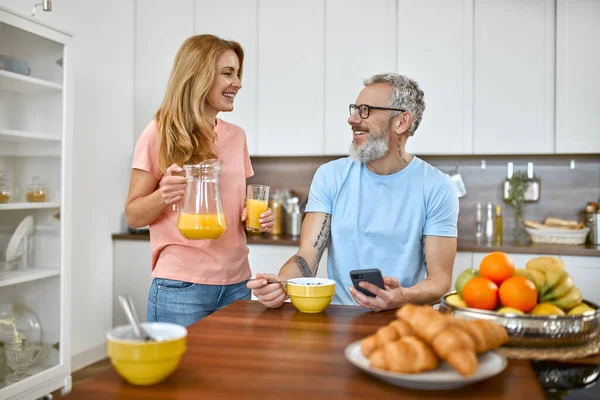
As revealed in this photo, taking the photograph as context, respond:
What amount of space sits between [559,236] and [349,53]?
1724mm

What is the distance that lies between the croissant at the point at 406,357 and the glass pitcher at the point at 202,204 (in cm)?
71

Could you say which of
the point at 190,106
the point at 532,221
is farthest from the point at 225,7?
the point at 532,221

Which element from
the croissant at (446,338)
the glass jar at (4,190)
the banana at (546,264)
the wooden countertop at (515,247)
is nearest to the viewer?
the croissant at (446,338)

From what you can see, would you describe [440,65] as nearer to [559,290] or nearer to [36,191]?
[36,191]

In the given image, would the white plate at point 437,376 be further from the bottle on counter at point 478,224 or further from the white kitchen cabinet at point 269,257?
the bottle on counter at point 478,224

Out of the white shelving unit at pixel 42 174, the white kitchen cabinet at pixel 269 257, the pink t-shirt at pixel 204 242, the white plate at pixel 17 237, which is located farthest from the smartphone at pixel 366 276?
the white kitchen cabinet at pixel 269 257

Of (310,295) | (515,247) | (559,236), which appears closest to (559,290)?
(310,295)

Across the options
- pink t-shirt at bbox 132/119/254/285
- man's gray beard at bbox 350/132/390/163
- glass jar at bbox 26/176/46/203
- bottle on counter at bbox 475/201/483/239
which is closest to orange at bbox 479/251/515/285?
man's gray beard at bbox 350/132/390/163

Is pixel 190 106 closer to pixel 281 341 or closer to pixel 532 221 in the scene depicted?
pixel 281 341

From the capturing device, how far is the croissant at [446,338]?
827 millimetres

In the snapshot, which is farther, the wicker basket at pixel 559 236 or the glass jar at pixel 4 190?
the wicker basket at pixel 559 236

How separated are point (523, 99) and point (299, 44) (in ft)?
4.83

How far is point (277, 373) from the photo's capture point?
3.05 feet

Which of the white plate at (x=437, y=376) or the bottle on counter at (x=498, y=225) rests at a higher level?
the bottle on counter at (x=498, y=225)
